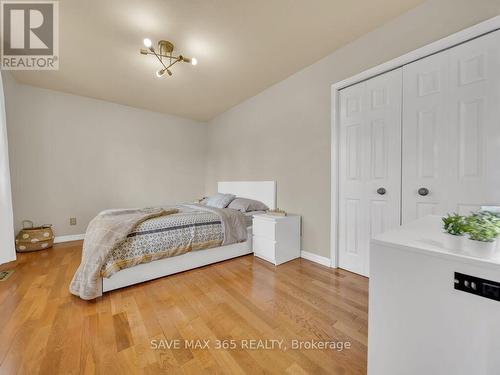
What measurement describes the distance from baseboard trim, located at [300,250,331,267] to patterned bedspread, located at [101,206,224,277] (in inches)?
44.1

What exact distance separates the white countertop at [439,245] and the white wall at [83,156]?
→ 4.46 meters

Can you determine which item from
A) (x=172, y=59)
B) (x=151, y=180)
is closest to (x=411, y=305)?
(x=172, y=59)

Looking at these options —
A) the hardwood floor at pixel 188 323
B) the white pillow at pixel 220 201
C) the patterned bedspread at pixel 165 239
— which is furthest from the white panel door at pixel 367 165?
the white pillow at pixel 220 201

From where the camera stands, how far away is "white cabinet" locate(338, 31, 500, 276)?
1470 millimetres

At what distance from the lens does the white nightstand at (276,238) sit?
2.50 m

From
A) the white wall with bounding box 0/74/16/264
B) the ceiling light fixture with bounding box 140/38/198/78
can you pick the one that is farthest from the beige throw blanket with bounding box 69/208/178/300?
the ceiling light fixture with bounding box 140/38/198/78

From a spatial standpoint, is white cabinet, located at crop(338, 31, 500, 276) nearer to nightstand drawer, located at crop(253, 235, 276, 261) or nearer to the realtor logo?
nightstand drawer, located at crop(253, 235, 276, 261)

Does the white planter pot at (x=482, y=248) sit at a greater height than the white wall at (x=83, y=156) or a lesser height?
lesser

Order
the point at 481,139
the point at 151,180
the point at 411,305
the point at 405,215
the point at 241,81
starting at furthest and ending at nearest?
1. the point at 151,180
2. the point at 241,81
3. the point at 405,215
4. the point at 481,139
5. the point at 411,305

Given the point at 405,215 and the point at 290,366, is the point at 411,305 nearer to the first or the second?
the point at 290,366

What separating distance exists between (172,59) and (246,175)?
2.07m

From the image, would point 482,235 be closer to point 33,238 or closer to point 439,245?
point 439,245

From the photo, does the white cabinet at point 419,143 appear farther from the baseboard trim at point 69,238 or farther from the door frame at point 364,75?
the baseboard trim at point 69,238

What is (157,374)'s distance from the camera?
3.56ft
